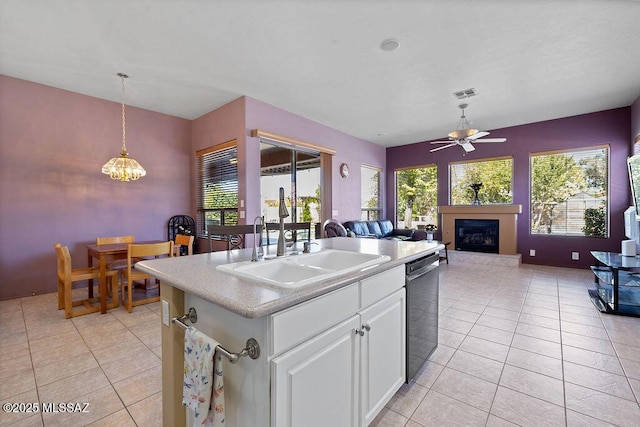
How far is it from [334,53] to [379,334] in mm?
2854

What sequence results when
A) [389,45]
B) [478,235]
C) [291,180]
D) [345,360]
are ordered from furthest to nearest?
Result: [478,235]
[291,180]
[389,45]
[345,360]

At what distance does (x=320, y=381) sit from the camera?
1074 mm

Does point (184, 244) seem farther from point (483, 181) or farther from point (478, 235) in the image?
point (483, 181)

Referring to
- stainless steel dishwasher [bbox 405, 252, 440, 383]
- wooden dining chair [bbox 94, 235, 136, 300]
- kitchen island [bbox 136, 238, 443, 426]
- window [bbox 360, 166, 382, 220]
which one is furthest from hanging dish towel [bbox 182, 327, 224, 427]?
window [bbox 360, 166, 382, 220]

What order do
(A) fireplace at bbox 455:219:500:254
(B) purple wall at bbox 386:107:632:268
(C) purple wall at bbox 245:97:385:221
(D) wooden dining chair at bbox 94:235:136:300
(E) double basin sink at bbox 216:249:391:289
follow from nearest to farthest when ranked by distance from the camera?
(E) double basin sink at bbox 216:249:391:289, (D) wooden dining chair at bbox 94:235:136:300, (C) purple wall at bbox 245:97:385:221, (B) purple wall at bbox 386:107:632:268, (A) fireplace at bbox 455:219:500:254

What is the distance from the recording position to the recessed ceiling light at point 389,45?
2.74 m

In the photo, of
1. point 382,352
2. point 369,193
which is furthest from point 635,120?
point 382,352

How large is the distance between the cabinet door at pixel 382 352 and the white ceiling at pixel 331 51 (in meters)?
2.41

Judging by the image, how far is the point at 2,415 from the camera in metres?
1.57

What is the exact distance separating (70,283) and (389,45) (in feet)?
13.9

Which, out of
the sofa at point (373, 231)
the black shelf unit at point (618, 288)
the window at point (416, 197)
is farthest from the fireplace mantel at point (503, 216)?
the black shelf unit at point (618, 288)

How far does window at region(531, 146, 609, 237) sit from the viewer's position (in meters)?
4.95

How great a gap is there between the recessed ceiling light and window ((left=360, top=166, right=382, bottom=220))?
3991mm

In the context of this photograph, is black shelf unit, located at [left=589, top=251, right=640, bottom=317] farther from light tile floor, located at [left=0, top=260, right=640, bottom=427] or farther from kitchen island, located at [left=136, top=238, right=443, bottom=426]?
kitchen island, located at [left=136, top=238, right=443, bottom=426]
